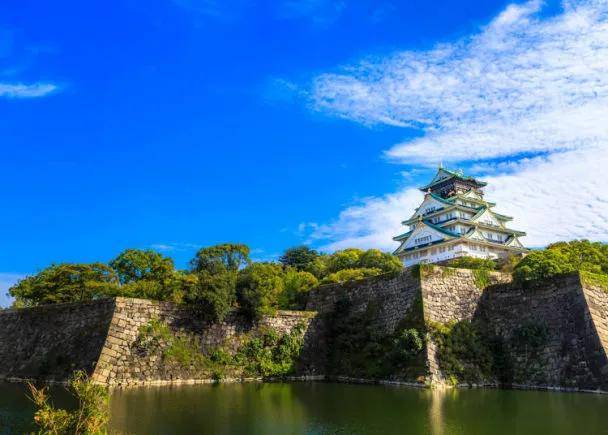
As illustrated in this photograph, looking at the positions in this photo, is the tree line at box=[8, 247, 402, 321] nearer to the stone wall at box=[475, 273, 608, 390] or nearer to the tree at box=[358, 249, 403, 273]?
the tree at box=[358, 249, 403, 273]

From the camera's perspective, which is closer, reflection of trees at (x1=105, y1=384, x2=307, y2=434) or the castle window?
reflection of trees at (x1=105, y1=384, x2=307, y2=434)

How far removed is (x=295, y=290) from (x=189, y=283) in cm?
953

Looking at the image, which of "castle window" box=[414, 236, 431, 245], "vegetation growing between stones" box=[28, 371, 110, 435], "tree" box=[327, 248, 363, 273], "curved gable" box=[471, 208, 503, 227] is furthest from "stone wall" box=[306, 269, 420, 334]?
"curved gable" box=[471, 208, 503, 227]

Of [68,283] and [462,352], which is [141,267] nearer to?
[68,283]

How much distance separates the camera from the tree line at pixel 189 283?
2217 cm

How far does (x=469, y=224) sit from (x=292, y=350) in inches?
1413

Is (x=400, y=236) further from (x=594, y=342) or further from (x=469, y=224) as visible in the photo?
(x=594, y=342)

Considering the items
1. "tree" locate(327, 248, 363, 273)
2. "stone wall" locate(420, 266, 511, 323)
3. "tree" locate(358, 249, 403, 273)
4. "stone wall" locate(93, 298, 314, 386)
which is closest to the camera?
"stone wall" locate(93, 298, 314, 386)

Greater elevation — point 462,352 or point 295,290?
point 295,290

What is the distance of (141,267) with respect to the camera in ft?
93.9

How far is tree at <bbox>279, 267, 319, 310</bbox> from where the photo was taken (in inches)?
1215

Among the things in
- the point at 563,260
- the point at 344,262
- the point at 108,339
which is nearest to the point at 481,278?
the point at 563,260

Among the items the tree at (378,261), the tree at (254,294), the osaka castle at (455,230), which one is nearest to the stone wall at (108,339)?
the tree at (254,294)

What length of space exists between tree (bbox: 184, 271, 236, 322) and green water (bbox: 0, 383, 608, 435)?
4134mm
